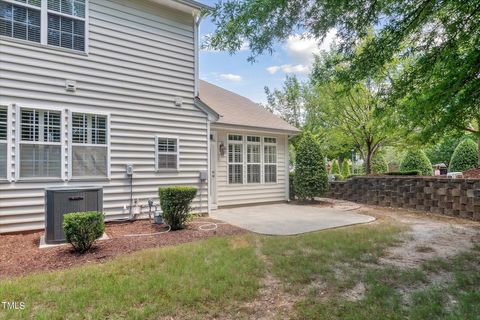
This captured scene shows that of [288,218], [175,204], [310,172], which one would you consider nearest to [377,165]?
[310,172]

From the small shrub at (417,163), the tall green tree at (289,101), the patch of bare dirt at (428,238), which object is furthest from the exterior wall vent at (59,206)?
the tall green tree at (289,101)

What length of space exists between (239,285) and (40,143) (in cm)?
483

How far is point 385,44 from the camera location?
436 cm

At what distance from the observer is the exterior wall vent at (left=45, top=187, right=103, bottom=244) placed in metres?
4.91

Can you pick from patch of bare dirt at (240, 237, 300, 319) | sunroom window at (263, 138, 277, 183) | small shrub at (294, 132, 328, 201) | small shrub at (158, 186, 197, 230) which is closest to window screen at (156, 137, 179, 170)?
small shrub at (158, 186, 197, 230)

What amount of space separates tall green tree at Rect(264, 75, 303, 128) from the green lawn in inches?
808

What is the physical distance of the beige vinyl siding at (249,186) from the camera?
9.09m

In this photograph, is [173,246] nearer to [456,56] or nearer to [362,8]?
[362,8]

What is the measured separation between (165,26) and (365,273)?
690 cm

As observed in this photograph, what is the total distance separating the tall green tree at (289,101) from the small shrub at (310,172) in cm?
1399

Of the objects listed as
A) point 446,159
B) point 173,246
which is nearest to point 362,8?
point 173,246

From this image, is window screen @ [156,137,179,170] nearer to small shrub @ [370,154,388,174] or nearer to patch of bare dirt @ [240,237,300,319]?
patch of bare dirt @ [240,237,300,319]

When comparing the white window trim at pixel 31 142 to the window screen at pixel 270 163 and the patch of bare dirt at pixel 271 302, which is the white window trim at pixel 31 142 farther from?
the window screen at pixel 270 163

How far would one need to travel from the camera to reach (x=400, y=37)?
4277 millimetres
